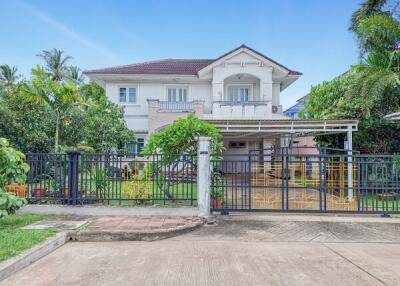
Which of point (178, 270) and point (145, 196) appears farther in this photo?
point (145, 196)

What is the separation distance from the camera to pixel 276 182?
10.1m

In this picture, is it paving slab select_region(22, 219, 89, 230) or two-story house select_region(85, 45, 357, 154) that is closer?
paving slab select_region(22, 219, 89, 230)

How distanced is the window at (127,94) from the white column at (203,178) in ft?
42.5

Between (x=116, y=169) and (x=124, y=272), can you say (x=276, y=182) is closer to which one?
(x=116, y=169)

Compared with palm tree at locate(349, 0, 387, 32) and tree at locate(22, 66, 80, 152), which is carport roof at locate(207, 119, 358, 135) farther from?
tree at locate(22, 66, 80, 152)

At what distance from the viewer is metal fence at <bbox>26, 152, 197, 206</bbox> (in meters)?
9.02

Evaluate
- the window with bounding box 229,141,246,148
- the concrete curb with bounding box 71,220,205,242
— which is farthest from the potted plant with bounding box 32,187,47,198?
the window with bounding box 229,141,246,148

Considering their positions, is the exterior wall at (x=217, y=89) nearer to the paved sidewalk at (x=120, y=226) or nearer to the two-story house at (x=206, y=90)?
the two-story house at (x=206, y=90)

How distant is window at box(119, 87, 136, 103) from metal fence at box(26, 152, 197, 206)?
39.0 feet

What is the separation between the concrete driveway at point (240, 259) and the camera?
4.84 meters

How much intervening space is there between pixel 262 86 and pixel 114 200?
13449 mm

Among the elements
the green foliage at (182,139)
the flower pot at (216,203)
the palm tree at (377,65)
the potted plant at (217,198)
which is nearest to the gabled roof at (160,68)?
the palm tree at (377,65)

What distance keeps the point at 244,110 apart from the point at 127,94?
7325 millimetres

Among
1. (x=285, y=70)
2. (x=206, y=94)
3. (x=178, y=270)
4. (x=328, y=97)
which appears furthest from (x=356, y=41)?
(x=178, y=270)
